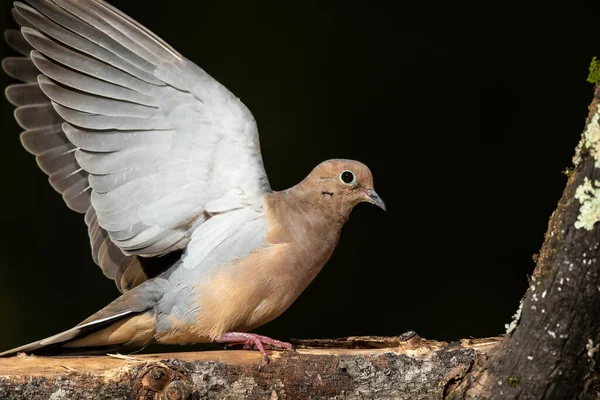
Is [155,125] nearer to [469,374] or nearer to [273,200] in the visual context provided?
[273,200]

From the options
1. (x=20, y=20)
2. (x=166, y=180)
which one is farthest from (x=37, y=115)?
(x=166, y=180)

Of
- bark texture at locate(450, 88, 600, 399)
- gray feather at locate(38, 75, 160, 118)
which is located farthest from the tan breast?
bark texture at locate(450, 88, 600, 399)

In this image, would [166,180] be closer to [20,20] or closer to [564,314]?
[20,20]

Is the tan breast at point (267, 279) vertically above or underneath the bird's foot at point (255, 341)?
above

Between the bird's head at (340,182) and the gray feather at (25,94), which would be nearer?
the bird's head at (340,182)

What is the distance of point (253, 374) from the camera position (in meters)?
2.54

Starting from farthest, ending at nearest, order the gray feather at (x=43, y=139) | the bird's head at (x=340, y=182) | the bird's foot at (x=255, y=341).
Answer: the gray feather at (x=43, y=139) → the bird's head at (x=340, y=182) → the bird's foot at (x=255, y=341)

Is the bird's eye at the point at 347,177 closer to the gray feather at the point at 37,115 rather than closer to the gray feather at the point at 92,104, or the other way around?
the gray feather at the point at 92,104

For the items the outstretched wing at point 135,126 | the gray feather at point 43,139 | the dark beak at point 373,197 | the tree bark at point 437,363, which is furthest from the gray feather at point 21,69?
the dark beak at point 373,197

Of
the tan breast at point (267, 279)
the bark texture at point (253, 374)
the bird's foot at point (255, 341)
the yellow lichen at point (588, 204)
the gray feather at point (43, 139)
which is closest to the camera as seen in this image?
the yellow lichen at point (588, 204)

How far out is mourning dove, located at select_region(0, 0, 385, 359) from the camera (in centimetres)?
292

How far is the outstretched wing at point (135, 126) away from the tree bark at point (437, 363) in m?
0.62

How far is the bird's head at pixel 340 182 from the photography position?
312cm

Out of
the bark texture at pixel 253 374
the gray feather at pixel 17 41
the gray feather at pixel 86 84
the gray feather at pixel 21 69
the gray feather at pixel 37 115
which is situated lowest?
the bark texture at pixel 253 374
